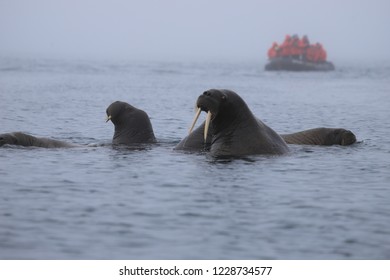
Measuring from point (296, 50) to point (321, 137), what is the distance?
106889 mm

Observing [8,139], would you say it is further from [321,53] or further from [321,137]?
[321,53]

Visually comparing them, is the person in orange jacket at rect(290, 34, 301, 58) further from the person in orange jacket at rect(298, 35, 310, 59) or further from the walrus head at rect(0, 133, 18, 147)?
the walrus head at rect(0, 133, 18, 147)

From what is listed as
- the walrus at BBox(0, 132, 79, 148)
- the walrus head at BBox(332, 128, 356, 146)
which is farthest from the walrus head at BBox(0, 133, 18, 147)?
the walrus head at BBox(332, 128, 356, 146)

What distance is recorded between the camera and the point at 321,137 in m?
18.7

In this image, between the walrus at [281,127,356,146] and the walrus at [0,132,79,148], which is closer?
the walrus at [0,132,79,148]

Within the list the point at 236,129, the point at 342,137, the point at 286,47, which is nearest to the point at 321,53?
the point at 286,47

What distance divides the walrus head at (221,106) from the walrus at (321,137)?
118 inches

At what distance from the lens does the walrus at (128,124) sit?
700 inches

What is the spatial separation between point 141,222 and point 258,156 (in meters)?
5.07

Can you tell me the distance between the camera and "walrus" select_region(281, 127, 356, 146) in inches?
728

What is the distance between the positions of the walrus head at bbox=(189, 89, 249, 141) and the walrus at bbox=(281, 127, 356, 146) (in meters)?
2.99
